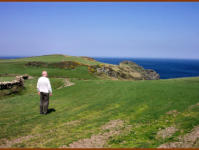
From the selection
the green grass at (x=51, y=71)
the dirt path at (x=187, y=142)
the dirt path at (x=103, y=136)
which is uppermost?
the green grass at (x=51, y=71)

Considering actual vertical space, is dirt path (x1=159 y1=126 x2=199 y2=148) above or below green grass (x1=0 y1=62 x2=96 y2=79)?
below

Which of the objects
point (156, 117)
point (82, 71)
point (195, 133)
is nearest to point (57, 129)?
point (156, 117)

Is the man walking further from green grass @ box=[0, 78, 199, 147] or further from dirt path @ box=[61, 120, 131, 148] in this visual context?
dirt path @ box=[61, 120, 131, 148]

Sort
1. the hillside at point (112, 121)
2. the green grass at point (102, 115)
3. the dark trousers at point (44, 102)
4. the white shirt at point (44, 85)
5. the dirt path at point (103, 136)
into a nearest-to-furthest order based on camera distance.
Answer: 1. the dirt path at point (103, 136)
2. the hillside at point (112, 121)
3. the green grass at point (102, 115)
4. the white shirt at point (44, 85)
5. the dark trousers at point (44, 102)

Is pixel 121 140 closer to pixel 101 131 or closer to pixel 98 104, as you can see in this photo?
pixel 101 131

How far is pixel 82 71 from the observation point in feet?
148

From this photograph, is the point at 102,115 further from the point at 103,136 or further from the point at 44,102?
the point at 44,102

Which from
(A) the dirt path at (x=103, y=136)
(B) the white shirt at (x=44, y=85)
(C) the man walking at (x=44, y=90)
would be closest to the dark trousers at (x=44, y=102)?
(C) the man walking at (x=44, y=90)

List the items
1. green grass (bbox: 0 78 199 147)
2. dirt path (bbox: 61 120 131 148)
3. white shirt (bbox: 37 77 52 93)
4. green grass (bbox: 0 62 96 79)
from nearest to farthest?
dirt path (bbox: 61 120 131 148) → green grass (bbox: 0 78 199 147) → white shirt (bbox: 37 77 52 93) → green grass (bbox: 0 62 96 79)

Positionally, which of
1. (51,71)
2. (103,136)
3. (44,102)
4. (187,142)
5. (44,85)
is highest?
(44,85)

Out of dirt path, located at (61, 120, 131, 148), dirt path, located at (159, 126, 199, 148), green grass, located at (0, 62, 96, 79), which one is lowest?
dirt path, located at (61, 120, 131, 148)

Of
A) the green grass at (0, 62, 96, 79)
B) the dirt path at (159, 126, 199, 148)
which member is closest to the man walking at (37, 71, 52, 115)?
the dirt path at (159, 126, 199, 148)

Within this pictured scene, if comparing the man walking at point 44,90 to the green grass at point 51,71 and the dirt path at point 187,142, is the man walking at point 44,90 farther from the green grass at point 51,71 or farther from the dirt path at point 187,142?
the green grass at point 51,71

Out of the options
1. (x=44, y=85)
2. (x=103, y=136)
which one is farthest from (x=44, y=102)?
(x=103, y=136)
